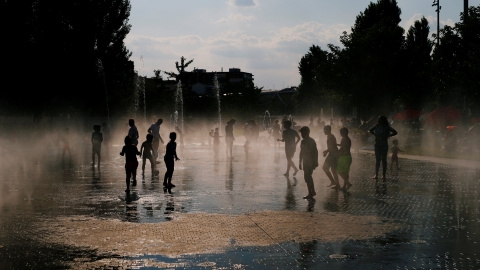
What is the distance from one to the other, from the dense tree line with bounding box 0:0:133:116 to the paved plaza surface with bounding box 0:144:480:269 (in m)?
28.2

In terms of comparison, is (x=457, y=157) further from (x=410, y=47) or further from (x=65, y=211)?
(x=410, y=47)

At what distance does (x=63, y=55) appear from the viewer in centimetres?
4866

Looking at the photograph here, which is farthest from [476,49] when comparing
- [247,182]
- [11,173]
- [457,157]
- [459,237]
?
[459,237]

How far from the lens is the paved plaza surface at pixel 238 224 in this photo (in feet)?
24.2

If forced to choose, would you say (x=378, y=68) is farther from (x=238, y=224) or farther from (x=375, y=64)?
(x=238, y=224)

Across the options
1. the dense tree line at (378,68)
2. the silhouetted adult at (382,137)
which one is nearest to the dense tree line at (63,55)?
the dense tree line at (378,68)

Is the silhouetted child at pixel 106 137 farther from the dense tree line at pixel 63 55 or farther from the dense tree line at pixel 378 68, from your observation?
the dense tree line at pixel 378 68

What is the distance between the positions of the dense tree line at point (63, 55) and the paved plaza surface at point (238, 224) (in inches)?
1109

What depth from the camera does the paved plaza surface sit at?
7.38m

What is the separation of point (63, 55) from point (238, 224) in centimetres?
4184

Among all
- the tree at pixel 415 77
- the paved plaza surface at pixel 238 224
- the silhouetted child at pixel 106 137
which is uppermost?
the tree at pixel 415 77

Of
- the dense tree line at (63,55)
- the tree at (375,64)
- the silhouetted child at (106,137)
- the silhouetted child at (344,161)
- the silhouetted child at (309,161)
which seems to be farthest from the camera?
the tree at (375,64)

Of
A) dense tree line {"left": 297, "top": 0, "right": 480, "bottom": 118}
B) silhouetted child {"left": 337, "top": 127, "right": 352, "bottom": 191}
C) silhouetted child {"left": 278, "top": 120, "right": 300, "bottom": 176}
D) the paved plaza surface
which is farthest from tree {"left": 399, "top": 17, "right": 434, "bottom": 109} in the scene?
silhouetted child {"left": 337, "top": 127, "right": 352, "bottom": 191}

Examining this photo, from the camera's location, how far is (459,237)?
870 centimetres
